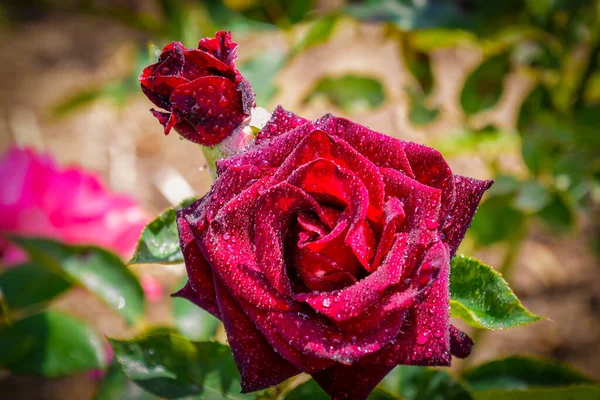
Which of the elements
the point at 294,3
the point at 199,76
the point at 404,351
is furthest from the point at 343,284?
the point at 294,3

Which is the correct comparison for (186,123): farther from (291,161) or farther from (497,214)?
(497,214)

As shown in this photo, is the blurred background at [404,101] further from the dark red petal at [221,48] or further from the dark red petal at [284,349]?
the dark red petal at [284,349]

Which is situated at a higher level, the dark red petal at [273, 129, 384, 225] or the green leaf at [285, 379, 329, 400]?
the dark red petal at [273, 129, 384, 225]

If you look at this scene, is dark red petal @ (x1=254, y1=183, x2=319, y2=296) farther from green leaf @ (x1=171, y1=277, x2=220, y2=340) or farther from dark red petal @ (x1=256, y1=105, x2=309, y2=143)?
green leaf @ (x1=171, y1=277, x2=220, y2=340)

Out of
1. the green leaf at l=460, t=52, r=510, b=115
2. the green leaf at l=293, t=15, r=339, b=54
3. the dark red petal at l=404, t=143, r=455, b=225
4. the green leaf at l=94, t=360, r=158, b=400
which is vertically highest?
the green leaf at l=293, t=15, r=339, b=54

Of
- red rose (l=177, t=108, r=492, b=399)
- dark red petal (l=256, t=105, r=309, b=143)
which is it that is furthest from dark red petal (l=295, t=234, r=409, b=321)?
dark red petal (l=256, t=105, r=309, b=143)

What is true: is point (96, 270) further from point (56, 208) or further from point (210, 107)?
point (210, 107)

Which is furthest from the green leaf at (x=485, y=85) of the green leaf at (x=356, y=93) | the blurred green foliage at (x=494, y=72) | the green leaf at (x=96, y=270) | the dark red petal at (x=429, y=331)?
the dark red petal at (x=429, y=331)
